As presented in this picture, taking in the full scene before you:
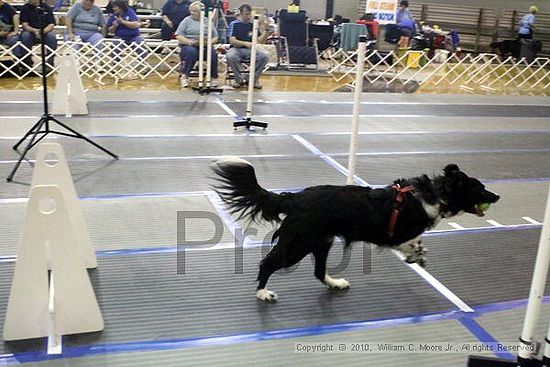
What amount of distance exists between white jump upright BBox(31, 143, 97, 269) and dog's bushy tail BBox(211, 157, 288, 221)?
0.93 meters

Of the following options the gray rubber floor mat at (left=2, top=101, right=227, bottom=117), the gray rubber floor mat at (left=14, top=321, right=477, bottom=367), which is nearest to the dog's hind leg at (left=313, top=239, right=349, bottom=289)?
the gray rubber floor mat at (left=14, top=321, right=477, bottom=367)

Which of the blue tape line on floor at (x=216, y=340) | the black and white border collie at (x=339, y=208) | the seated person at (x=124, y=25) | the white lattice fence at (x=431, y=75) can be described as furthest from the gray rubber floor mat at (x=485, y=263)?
the seated person at (x=124, y=25)

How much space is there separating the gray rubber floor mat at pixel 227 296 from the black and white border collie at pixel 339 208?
206 millimetres

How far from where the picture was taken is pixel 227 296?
3168mm

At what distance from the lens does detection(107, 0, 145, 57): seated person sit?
1088cm

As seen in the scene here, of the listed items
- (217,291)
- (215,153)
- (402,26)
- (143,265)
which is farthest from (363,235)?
(402,26)

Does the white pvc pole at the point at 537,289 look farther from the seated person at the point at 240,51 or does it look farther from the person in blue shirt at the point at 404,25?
the person in blue shirt at the point at 404,25

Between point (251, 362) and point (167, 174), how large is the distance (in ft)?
9.68

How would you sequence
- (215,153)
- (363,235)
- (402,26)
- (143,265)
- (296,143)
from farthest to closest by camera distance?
(402,26) < (296,143) < (215,153) < (143,265) < (363,235)

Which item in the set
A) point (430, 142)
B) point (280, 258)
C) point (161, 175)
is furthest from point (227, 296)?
point (430, 142)

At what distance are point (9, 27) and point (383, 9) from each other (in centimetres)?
850

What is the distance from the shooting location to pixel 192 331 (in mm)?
2818

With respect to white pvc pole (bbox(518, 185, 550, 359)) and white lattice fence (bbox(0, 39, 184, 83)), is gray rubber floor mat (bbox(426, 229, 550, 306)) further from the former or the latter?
white lattice fence (bbox(0, 39, 184, 83))

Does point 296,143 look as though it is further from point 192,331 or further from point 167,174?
point 192,331
